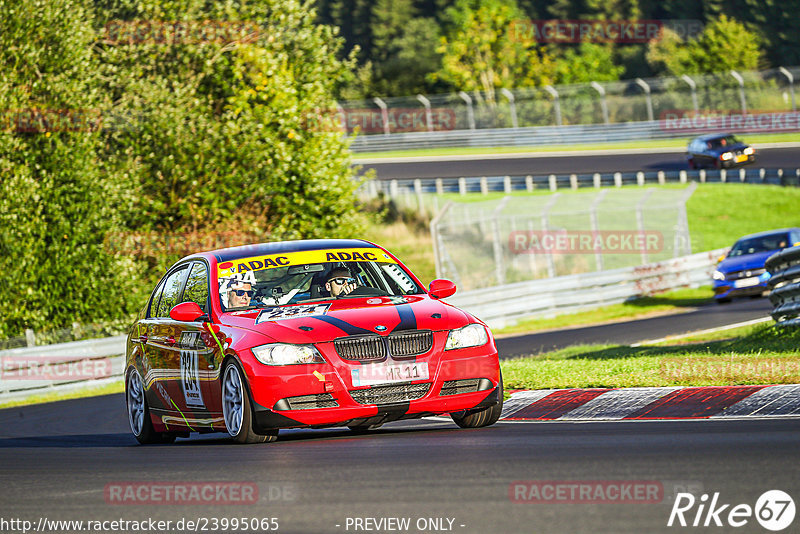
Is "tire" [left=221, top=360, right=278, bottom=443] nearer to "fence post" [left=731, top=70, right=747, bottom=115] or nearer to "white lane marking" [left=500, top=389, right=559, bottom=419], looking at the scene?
"white lane marking" [left=500, top=389, right=559, bottom=419]

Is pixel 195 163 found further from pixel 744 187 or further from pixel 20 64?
pixel 744 187

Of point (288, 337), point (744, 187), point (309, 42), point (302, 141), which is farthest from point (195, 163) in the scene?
point (744, 187)

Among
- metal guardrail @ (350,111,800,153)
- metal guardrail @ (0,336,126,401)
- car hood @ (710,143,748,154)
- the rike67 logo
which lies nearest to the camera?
the rike67 logo

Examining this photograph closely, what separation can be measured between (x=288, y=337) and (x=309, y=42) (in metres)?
22.6

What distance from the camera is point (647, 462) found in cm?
616

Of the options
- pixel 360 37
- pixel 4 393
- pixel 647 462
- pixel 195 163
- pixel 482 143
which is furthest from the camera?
pixel 360 37

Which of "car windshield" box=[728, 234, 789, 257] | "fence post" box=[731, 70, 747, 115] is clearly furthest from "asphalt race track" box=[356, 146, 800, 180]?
"car windshield" box=[728, 234, 789, 257]

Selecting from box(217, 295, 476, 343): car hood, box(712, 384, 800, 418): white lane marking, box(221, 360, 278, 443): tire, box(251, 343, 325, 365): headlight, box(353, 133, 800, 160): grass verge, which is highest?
box(217, 295, 476, 343): car hood

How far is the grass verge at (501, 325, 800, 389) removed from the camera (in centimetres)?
1035

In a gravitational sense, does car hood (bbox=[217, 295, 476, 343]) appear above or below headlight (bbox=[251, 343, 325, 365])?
above

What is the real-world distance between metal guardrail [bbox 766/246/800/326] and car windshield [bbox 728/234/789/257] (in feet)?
41.7

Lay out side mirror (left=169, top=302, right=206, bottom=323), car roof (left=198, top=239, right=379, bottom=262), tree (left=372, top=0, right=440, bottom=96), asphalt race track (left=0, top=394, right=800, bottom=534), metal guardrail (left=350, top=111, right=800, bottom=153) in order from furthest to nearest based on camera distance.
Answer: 1. tree (left=372, top=0, right=440, bottom=96)
2. metal guardrail (left=350, top=111, right=800, bottom=153)
3. car roof (left=198, top=239, right=379, bottom=262)
4. side mirror (left=169, top=302, right=206, bottom=323)
5. asphalt race track (left=0, top=394, right=800, bottom=534)

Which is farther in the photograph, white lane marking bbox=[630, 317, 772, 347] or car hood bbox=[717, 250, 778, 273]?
car hood bbox=[717, 250, 778, 273]

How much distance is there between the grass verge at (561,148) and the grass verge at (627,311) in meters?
26.7
